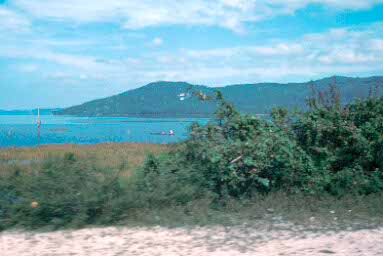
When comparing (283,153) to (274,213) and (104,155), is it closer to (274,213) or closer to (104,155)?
(274,213)

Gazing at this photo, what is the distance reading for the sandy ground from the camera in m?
6.05

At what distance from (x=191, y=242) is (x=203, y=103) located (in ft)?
17.1

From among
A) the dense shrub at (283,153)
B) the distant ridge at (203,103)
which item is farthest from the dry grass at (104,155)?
the distant ridge at (203,103)

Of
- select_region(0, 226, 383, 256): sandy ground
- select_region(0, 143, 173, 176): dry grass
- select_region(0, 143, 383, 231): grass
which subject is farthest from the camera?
select_region(0, 143, 173, 176): dry grass

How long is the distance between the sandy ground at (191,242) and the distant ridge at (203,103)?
4298mm

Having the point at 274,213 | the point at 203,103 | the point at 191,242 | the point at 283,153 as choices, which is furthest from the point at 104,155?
the point at 191,242

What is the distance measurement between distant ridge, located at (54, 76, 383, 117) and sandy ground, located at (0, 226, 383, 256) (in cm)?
430

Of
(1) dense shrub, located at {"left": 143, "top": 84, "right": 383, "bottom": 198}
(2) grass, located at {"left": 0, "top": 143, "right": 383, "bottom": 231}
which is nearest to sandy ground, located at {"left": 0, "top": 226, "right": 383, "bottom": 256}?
(2) grass, located at {"left": 0, "top": 143, "right": 383, "bottom": 231}

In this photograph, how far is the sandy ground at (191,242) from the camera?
19.9 ft

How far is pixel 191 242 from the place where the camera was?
21.2 feet

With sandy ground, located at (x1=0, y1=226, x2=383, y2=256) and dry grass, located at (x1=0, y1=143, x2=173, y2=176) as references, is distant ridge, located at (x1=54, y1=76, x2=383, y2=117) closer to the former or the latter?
dry grass, located at (x1=0, y1=143, x2=173, y2=176)

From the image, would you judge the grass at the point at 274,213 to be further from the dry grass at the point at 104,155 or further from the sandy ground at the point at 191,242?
the dry grass at the point at 104,155

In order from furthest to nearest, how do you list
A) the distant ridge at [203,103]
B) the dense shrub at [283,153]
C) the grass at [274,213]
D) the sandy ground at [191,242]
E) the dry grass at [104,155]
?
the distant ridge at [203,103] < the dry grass at [104,155] < the dense shrub at [283,153] < the grass at [274,213] < the sandy ground at [191,242]

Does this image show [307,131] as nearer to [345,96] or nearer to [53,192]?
[345,96]
